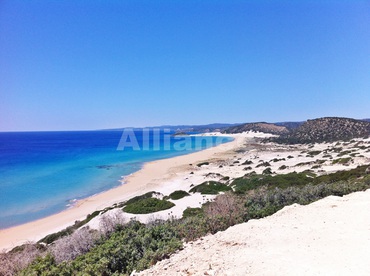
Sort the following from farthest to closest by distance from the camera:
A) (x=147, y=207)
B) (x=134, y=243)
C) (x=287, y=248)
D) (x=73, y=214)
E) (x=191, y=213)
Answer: (x=73, y=214), (x=147, y=207), (x=191, y=213), (x=134, y=243), (x=287, y=248)

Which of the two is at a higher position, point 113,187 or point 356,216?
point 356,216

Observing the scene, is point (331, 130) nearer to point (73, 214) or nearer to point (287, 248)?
point (73, 214)

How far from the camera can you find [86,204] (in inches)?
877

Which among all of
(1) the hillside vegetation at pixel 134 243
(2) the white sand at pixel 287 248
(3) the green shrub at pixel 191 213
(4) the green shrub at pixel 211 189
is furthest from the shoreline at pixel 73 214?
(2) the white sand at pixel 287 248

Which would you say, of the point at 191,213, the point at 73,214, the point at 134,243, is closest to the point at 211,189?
the point at 191,213

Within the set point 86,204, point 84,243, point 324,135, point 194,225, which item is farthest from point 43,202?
point 324,135

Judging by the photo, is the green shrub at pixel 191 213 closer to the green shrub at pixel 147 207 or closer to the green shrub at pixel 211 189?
the green shrub at pixel 147 207

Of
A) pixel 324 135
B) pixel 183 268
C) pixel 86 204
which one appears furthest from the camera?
pixel 324 135

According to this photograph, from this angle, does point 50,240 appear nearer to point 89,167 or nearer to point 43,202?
point 43,202

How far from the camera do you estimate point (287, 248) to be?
16.9 ft

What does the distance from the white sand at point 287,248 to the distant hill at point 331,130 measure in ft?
198

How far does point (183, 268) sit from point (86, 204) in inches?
782

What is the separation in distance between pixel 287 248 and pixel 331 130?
7295cm

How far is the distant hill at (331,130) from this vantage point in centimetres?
6222
